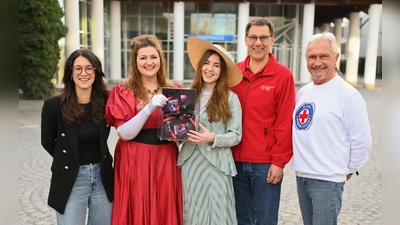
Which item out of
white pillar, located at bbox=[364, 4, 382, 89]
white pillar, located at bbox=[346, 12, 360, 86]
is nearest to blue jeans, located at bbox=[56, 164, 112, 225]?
white pillar, located at bbox=[364, 4, 382, 89]

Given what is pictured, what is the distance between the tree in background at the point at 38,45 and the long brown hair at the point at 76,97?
49.5ft

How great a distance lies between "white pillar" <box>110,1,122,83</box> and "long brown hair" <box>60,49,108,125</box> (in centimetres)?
2603

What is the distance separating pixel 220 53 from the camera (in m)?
3.11

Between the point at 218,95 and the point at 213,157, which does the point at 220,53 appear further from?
the point at 213,157

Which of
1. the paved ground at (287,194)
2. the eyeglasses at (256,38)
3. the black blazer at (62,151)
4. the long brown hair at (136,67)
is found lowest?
the paved ground at (287,194)

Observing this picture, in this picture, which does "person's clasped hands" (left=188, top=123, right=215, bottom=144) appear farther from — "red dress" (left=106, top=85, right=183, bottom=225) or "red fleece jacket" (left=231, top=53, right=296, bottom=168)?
"red fleece jacket" (left=231, top=53, right=296, bottom=168)

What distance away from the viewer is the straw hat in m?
3.13

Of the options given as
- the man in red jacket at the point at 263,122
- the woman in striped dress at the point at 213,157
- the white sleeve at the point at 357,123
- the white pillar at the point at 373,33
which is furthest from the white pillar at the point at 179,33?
the white sleeve at the point at 357,123

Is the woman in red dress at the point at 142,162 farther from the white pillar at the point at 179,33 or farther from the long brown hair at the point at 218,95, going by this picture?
the white pillar at the point at 179,33

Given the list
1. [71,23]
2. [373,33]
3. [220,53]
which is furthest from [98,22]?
[220,53]

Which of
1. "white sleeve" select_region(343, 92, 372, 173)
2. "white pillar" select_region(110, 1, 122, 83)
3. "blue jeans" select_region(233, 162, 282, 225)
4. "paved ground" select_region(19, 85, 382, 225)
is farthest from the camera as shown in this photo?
"white pillar" select_region(110, 1, 122, 83)

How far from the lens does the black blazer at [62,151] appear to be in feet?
9.33

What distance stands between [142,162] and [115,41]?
2647 cm

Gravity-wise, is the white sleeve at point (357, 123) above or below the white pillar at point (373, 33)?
below
